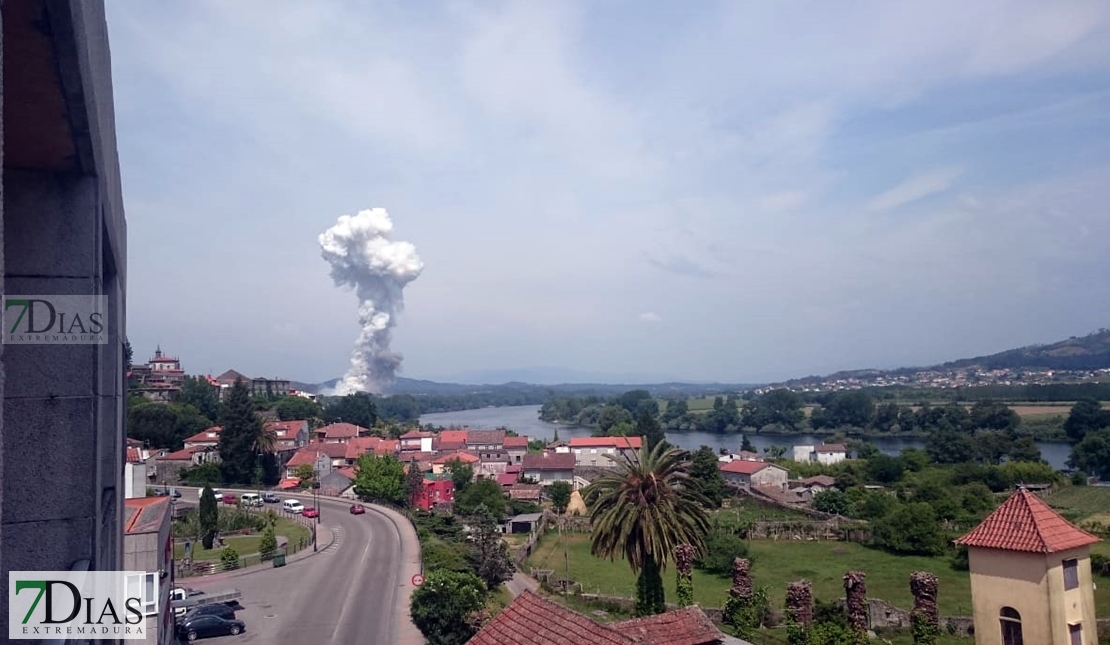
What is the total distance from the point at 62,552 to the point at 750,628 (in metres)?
16.2

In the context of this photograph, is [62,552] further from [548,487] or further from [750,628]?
[548,487]

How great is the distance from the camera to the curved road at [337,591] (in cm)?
1809

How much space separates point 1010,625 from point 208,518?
28.2 m

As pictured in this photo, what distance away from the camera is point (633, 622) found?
9445 millimetres

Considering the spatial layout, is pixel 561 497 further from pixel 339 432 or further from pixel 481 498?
pixel 339 432

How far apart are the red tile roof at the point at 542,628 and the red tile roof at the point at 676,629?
1.71ft

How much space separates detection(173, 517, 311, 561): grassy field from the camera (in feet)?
94.5

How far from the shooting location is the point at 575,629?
8375 mm

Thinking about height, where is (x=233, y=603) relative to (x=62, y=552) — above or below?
below

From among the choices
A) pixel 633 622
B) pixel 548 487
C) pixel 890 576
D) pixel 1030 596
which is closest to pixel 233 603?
pixel 633 622

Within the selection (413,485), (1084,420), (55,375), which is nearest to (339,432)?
(413,485)

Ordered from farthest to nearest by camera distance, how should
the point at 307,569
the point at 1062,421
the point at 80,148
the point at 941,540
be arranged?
1. the point at 1062,421
2. the point at 941,540
3. the point at 307,569
4. the point at 80,148

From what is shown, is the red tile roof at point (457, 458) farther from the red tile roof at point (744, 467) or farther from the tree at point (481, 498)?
the red tile roof at point (744, 467)

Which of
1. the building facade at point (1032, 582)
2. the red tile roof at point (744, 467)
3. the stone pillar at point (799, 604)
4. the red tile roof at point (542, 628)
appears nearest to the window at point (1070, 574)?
the building facade at point (1032, 582)
